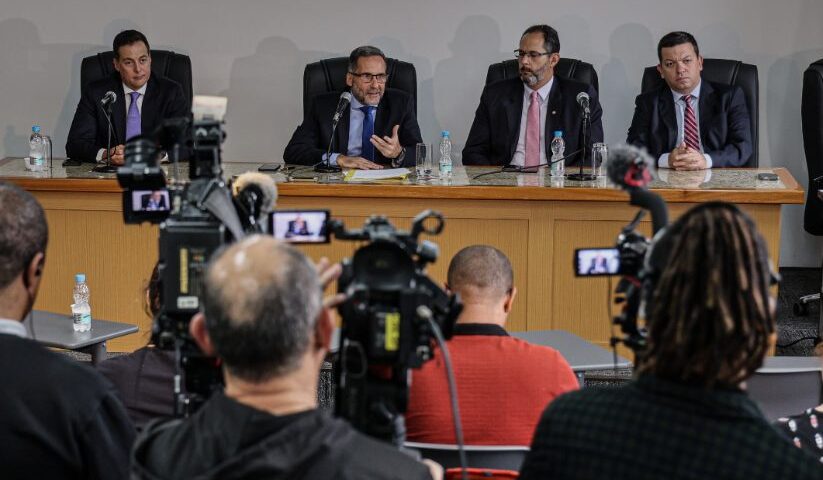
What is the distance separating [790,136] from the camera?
6309mm

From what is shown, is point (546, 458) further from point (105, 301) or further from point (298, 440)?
point (105, 301)

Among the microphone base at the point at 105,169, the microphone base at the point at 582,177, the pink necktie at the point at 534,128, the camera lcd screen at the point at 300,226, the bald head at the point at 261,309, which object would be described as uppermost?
the pink necktie at the point at 534,128

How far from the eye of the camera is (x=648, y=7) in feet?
20.6

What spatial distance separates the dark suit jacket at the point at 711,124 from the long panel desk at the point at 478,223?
510mm

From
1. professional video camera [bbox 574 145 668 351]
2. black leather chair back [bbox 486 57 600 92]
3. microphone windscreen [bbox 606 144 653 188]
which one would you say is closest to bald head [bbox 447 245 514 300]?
professional video camera [bbox 574 145 668 351]

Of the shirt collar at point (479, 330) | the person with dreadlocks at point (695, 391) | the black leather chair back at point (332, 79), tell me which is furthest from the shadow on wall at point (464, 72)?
the person with dreadlocks at point (695, 391)

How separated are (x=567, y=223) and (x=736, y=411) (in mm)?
3074

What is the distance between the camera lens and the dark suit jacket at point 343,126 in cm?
529

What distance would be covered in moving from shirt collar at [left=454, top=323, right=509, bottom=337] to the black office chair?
126 inches

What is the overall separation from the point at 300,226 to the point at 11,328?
67 cm

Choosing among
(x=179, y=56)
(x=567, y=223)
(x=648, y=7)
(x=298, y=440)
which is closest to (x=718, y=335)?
(x=298, y=440)

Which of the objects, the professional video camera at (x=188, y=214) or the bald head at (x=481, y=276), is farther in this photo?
the bald head at (x=481, y=276)

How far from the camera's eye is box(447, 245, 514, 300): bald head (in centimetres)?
267

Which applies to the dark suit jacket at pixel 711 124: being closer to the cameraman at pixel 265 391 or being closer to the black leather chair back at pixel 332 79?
the black leather chair back at pixel 332 79
